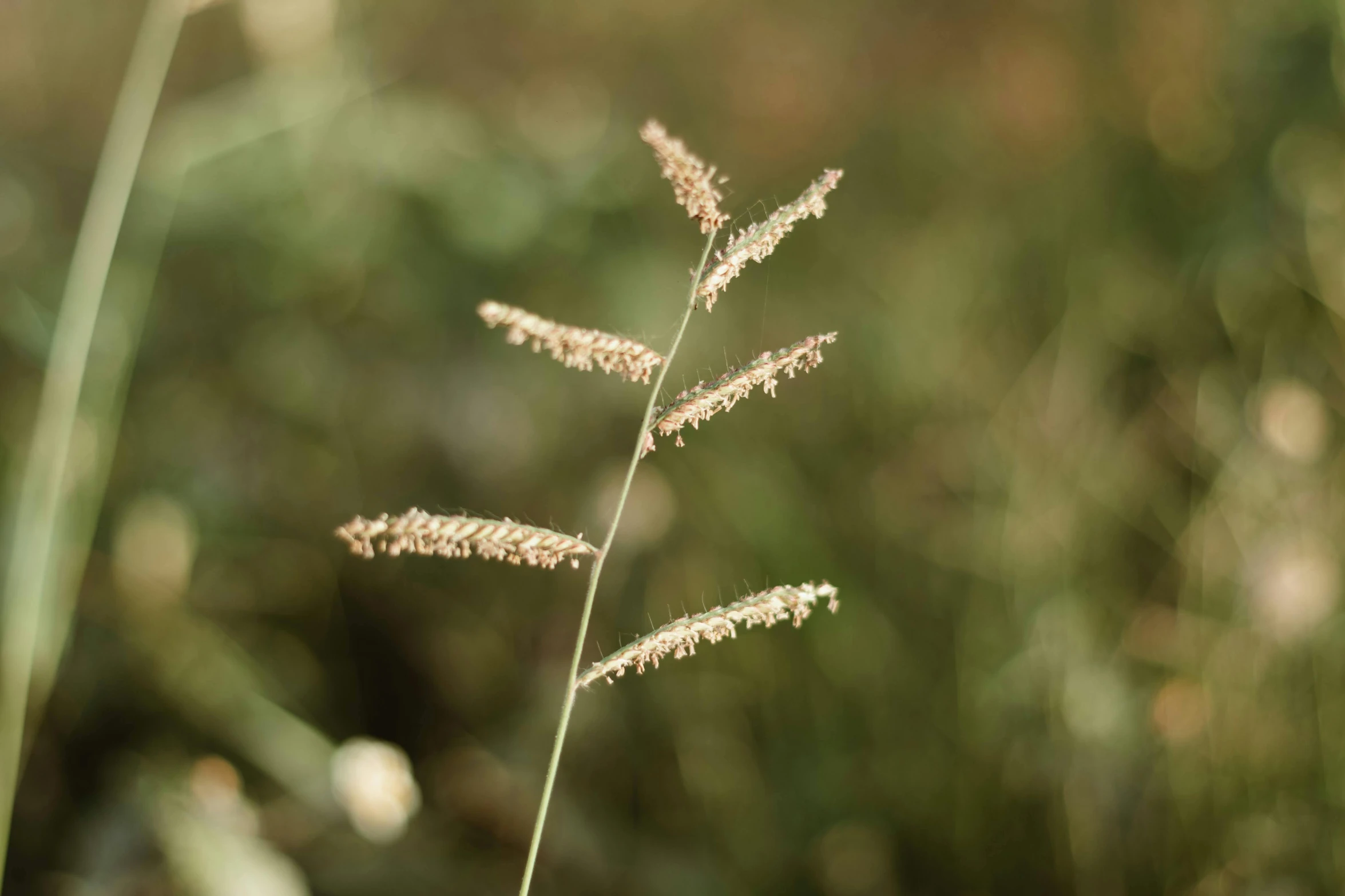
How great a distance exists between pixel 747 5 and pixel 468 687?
2.52ft

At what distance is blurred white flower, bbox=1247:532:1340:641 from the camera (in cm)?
62

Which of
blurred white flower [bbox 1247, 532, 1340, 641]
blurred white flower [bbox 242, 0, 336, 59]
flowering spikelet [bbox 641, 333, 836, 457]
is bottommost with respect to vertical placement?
flowering spikelet [bbox 641, 333, 836, 457]

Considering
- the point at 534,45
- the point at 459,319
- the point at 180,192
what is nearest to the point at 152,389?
the point at 180,192

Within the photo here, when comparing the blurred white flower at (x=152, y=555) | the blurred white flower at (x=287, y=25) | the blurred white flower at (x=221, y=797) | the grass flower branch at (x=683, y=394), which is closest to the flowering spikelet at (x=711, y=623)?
the grass flower branch at (x=683, y=394)

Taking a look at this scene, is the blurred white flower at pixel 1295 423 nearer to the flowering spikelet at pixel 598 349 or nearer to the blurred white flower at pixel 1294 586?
the blurred white flower at pixel 1294 586

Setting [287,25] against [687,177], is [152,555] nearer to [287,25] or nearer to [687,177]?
[287,25]

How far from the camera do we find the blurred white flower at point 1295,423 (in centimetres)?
64

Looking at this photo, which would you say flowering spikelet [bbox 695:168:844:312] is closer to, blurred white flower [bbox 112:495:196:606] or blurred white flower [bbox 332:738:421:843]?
blurred white flower [bbox 332:738:421:843]

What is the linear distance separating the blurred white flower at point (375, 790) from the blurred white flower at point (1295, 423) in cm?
67

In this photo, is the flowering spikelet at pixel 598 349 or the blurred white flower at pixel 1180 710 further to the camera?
the blurred white flower at pixel 1180 710

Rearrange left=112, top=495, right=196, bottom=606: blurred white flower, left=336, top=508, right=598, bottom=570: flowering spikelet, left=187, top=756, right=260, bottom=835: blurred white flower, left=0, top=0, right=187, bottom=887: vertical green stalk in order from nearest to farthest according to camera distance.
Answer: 1. left=336, top=508, right=598, bottom=570: flowering spikelet
2. left=0, top=0, right=187, bottom=887: vertical green stalk
3. left=187, top=756, right=260, bottom=835: blurred white flower
4. left=112, top=495, right=196, bottom=606: blurred white flower

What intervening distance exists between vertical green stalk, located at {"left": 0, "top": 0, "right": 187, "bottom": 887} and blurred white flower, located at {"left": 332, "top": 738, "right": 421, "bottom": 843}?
0.19 meters

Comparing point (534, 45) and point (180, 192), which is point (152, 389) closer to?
point (180, 192)

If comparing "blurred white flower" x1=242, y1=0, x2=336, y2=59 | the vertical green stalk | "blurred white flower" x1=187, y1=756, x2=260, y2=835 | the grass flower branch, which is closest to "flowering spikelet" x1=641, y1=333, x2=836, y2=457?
the grass flower branch
